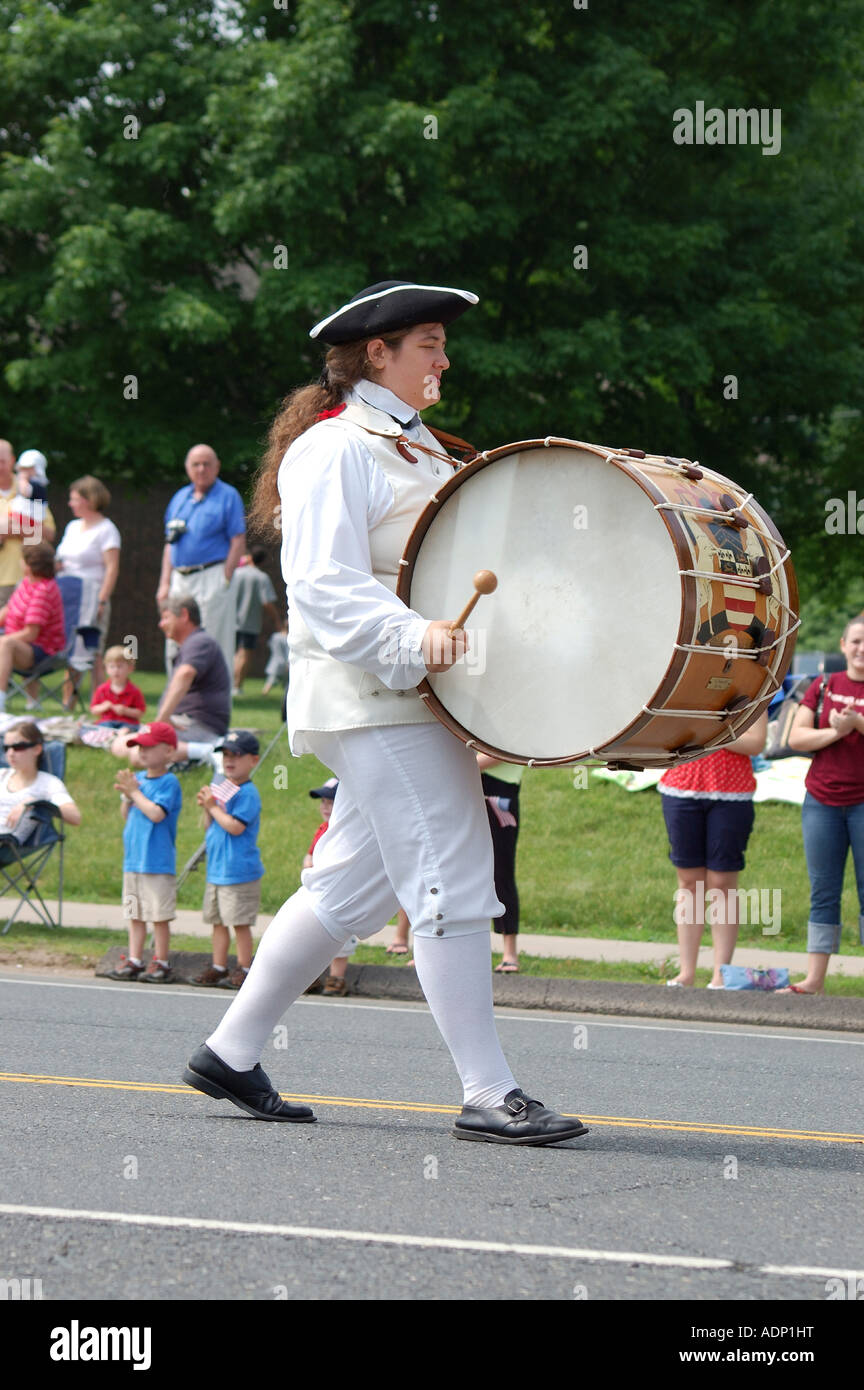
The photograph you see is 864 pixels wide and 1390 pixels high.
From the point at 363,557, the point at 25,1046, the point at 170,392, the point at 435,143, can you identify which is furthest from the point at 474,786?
the point at 170,392

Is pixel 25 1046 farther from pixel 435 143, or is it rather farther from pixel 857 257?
pixel 857 257

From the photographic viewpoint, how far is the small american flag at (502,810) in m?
9.74

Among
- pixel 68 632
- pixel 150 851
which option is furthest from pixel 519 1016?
pixel 68 632

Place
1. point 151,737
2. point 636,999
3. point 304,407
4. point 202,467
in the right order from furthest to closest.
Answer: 1. point 202,467
2. point 151,737
3. point 636,999
4. point 304,407

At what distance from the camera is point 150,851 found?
9.84 m

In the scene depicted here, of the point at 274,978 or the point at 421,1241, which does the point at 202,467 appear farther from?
the point at 421,1241

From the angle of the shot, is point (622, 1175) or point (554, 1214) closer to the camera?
point (554, 1214)

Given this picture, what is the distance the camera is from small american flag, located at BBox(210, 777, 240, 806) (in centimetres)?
975

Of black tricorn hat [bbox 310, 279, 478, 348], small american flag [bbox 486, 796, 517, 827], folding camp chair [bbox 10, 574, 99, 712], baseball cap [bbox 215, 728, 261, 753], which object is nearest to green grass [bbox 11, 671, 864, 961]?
folding camp chair [bbox 10, 574, 99, 712]

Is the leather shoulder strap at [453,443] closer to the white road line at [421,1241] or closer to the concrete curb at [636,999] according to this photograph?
the white road line at [421,1241]

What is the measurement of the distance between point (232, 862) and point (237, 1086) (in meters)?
4.18

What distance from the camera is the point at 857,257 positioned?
2752 cm

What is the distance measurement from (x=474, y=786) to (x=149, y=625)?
25.3 metres
